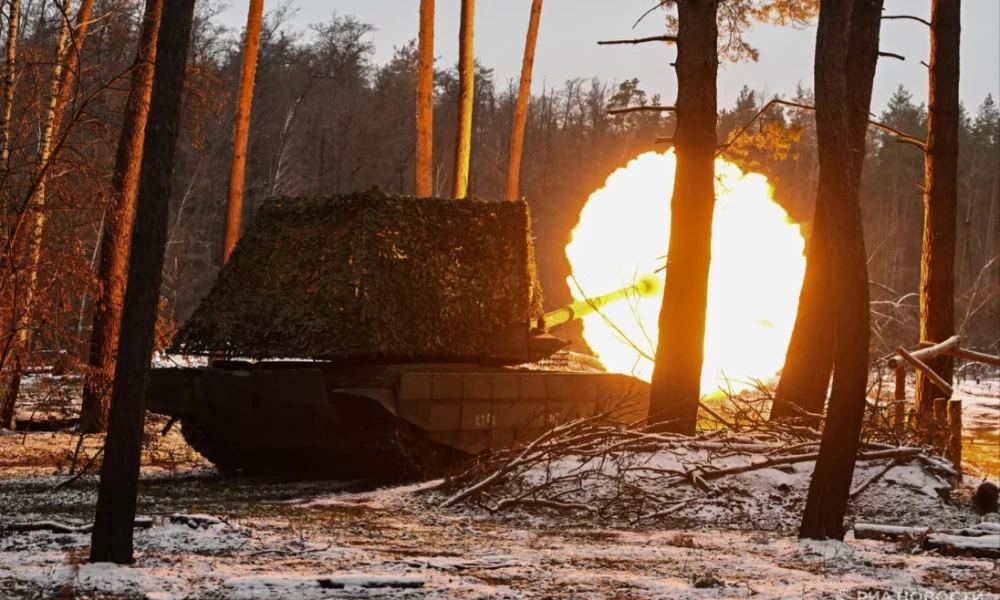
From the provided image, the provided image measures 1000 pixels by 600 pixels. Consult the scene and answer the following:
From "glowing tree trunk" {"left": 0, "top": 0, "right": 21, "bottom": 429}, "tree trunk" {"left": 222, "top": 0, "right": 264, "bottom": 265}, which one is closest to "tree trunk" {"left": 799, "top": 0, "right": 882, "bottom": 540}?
"glowing tree trunk" {"left": 0, "top": 0, "right": 21, "bottom": 429}

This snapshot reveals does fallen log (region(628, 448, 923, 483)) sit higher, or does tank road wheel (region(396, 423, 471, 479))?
fallen log (region(628, 448, 923, 483))

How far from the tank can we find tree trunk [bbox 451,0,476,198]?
759 cm

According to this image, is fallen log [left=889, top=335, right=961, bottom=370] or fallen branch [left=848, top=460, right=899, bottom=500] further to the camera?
fallen log [left=889, top=335, right=961, bottom=370]

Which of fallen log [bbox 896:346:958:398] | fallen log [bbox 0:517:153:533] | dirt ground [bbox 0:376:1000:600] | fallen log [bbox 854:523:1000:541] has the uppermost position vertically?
fallen log [bbox 896:346:958:398]

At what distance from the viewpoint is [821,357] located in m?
12.2

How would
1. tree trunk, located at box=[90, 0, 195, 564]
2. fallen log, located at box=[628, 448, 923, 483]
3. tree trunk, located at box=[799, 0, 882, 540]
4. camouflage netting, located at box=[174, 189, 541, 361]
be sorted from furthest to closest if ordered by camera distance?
camouflage netting, located at box=[174, 189, 541, 361] < fallen log, located at box=[628, 448, 923, 483] < tree trunk, located at box=[799, 0, 882, 540] < tree trunk, located at box=[90, 0, 195, 564]

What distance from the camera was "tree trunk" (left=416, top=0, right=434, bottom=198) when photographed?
20250 millimetres

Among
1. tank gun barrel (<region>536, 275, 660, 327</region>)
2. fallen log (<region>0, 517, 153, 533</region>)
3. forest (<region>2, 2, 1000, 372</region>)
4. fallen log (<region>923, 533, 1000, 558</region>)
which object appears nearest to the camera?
fallen log (<region>923, 533, 1000, 558</region>)

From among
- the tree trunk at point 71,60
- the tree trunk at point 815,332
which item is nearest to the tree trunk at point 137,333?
the tree trunk at point 815,332

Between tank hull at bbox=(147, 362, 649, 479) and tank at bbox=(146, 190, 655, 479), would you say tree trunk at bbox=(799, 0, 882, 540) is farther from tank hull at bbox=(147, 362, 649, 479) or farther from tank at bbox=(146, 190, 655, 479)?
tank at bbox=(146, 190, 655, 479)

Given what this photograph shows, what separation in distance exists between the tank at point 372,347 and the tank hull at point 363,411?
2cm

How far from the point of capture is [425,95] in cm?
2041

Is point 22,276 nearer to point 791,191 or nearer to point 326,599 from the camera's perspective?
point 326,599

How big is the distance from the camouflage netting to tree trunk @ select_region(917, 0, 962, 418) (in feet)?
17.4
